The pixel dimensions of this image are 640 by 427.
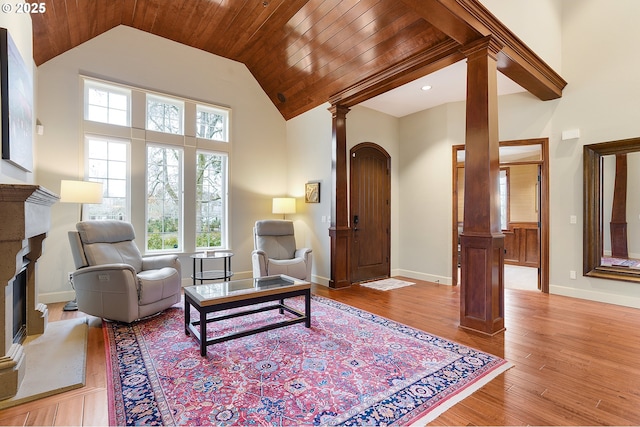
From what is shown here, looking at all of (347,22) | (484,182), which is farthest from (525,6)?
(484,182)

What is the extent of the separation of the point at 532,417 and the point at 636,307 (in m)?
3.28

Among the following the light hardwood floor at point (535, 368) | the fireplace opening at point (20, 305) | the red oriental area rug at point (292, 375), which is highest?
the fireplace opening at point (20, 305)

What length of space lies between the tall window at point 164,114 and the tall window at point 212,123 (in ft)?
0.94

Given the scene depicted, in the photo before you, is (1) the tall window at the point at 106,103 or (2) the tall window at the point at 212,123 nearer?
(1) the tall window at the point at 106,103

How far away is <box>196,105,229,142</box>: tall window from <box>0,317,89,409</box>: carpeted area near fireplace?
3.23 metres

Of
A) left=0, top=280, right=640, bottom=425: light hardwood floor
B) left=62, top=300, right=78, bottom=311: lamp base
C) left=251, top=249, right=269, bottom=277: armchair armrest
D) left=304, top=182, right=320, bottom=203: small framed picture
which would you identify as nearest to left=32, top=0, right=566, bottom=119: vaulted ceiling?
left=304, top=182, right=320, bottom=203: small framed picture

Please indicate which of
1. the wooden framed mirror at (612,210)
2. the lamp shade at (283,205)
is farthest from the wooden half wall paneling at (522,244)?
the lamp shade at (283,205)

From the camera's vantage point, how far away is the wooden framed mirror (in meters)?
3.77

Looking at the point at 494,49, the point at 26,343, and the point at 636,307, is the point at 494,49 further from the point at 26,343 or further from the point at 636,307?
the point at 26,343

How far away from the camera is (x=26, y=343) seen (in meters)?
A: 2.55

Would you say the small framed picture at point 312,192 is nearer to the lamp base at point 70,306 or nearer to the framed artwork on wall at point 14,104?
the lamp base at point 70,306

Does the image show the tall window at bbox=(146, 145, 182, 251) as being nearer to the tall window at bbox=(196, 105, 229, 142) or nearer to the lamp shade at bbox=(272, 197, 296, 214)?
the tall window at bbox=(196, 105, 229, 142)

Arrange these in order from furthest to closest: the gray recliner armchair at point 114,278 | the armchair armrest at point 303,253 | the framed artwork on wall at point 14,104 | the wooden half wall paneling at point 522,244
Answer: the wooden half wall paneling at point 522,244
the armchair armrest at point 303,253
the gray recliner armchair at point 114,278
the framed artwork on wall at point 14,104

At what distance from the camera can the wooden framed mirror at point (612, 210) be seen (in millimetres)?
3766
